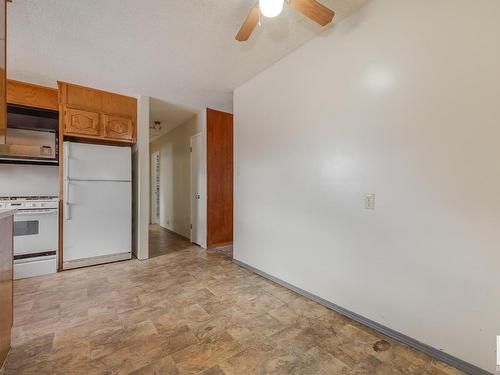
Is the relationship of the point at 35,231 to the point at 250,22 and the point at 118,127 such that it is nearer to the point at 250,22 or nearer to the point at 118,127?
the point at 118,127

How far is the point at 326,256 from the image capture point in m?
2.16

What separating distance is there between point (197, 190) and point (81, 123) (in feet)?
6.69

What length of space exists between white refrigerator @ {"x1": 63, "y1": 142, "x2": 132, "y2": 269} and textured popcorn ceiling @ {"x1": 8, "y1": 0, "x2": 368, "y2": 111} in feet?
3.21

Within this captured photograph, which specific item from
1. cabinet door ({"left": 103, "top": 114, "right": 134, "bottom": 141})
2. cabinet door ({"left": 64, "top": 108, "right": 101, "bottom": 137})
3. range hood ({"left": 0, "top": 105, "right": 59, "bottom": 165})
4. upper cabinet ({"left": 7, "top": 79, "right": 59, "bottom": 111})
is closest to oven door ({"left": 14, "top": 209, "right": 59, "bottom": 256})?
range hood ({"left": 0, "top": 105, "right": 59, "bottom": 165})

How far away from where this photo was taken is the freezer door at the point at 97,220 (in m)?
3.09

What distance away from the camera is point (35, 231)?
A: 292 cm

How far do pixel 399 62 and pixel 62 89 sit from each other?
12.8ft

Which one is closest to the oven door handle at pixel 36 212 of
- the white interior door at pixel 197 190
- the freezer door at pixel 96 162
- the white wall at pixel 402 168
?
the freezer door at pixel 96 162

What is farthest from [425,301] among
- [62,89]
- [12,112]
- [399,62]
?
[12,112]

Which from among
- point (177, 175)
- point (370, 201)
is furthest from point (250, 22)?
point (177, 175)

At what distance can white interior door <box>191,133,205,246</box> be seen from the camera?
14.0 feet

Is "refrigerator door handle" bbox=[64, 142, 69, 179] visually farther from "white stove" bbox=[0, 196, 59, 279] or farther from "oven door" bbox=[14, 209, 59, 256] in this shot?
"oven door" bbox=[14, 209, 59, 256]

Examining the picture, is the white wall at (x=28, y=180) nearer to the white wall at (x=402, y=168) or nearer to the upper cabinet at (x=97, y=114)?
the upper cabinet at (x=97, y=114)

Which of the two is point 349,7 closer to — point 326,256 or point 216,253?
point 326,256
